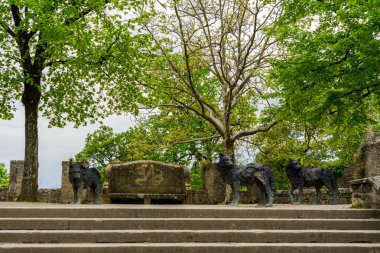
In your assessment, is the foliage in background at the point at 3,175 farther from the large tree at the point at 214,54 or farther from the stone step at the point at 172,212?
the stone step at the point at 172,212

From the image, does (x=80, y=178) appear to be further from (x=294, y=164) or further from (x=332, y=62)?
(x=332, y=62)

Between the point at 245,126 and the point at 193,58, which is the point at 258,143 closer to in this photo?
the point at 245,126

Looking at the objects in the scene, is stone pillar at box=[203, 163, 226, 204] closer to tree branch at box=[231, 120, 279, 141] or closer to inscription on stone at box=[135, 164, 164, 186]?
inscription on stone at box=[135, 164, 164, 186]

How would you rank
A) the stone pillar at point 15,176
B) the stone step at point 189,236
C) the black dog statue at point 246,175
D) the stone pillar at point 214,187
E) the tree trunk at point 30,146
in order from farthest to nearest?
the stone pillar at point 15,176
the stone pillar at point 214,187
the tree trunk at point 30,146
the black dog statue at point 246,175
the stone step at point 189,236

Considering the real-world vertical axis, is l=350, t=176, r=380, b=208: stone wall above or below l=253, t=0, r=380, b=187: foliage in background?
below

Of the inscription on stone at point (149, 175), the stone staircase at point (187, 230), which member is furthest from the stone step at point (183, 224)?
the inscription on stone at point (149, 175)

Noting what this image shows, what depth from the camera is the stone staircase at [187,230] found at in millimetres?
8023

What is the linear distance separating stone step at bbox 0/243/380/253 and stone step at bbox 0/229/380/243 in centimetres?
24

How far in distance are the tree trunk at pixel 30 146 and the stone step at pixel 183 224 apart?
760 centimetres

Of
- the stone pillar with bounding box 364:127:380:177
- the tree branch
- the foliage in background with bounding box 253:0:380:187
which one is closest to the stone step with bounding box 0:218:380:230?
the foliage in background with bounding box 253:0:380:187

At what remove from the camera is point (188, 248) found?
7.92 metres

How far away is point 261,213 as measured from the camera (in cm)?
952

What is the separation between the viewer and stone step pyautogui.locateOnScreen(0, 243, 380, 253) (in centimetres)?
A: 766

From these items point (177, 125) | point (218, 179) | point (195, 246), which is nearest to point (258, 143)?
point (177, 125)
